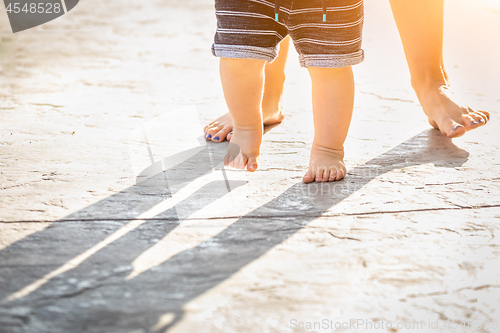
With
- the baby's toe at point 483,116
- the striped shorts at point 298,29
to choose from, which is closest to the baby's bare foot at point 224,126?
the striped shorts at point 298,29

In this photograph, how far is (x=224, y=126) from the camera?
1684 millimetres

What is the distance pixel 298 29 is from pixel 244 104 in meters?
0.24

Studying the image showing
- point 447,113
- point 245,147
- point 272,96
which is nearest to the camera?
point 245,147

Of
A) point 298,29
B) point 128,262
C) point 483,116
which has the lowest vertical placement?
point 483,116

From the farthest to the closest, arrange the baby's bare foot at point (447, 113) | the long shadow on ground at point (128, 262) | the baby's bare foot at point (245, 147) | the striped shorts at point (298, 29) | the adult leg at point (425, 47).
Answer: the adult leg at point (425, 47) → the baby's bare foot at point (447, 113) → the baby's bare foot at point (245, 147) → the striped shorts at point (298, 29) → the long shadow on ground at point (128, 262)

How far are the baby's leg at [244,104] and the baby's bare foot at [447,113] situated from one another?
0.59 metres

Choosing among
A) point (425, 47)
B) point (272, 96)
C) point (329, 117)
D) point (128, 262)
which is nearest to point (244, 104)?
point (329, 117)

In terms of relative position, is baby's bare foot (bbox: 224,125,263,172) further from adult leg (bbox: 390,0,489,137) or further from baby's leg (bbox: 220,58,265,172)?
adult leg (bbox: 390,0,489,137)

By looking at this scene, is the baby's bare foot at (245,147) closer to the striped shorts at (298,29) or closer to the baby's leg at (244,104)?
the baby's leg at (244,104)

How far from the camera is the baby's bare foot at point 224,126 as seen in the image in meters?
1.64

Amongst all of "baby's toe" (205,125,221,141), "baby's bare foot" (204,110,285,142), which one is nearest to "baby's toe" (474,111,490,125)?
"baby's bare foot" (204,110,285,142)

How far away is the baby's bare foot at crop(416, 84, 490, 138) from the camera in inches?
62.1

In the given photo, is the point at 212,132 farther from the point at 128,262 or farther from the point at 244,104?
the point at 128,262

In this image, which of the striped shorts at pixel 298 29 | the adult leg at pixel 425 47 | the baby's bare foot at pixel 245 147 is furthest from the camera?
the adult leg at pixel 425 47
